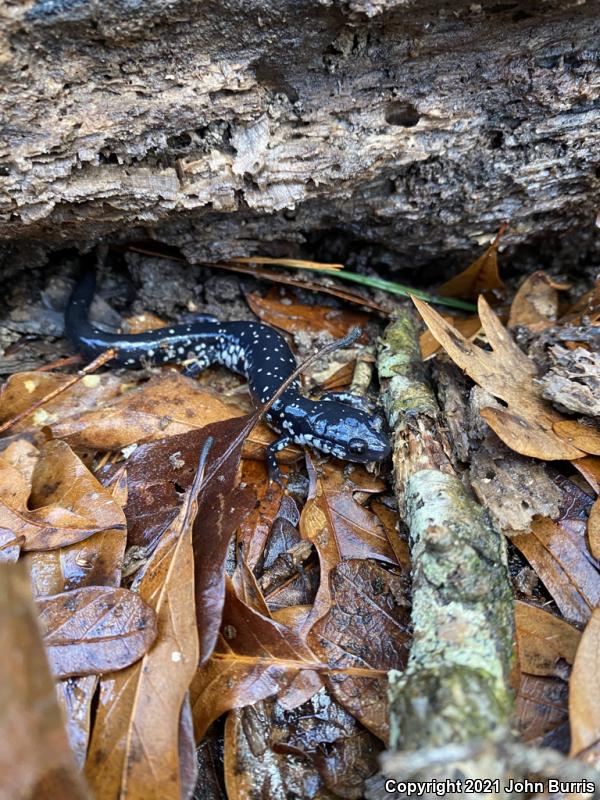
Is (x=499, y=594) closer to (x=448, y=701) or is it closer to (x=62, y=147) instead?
(x=448, y=701)

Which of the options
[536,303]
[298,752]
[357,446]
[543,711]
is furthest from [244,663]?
[536,303]

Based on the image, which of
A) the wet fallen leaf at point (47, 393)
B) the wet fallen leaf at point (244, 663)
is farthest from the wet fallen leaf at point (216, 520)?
the wet fallen leaf at point (47, 393)

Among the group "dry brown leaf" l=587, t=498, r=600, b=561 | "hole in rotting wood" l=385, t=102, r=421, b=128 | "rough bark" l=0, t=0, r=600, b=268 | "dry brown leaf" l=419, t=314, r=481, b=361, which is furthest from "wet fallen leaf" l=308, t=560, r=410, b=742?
"hole in rotting wood" l=385, t=102, r=421, b=128

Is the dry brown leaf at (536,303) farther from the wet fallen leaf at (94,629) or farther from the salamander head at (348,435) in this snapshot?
the wet fallen leaf at (94,629)

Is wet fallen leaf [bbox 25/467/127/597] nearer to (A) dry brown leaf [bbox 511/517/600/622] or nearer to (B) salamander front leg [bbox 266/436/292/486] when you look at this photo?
(B) salamander front leg [bbox 266/436/292/486]

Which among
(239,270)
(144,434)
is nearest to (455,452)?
(144,434)
